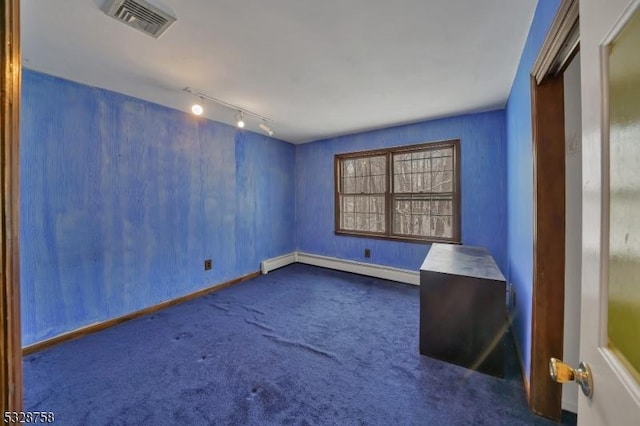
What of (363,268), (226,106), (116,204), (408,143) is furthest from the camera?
(363,268)

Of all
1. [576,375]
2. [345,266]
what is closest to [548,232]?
[576,375]

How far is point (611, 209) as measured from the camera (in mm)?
484

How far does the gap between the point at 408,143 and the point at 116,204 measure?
11.9 ft

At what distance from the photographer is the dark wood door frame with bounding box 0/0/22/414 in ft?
1.80

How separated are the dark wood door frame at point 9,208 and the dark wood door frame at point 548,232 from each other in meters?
2.06

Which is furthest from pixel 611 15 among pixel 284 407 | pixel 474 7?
pixel 284 407

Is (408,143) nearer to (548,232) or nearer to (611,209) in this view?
(548,232)

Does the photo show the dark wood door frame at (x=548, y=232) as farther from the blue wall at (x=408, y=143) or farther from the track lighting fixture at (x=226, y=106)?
the track lighting fixture at (x=226, y=106)

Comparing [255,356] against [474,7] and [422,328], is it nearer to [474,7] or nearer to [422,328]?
[422,328]

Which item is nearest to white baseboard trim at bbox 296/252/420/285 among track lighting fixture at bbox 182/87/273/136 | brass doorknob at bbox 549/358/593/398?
track lighting fixture at bbox 182/87/273/136

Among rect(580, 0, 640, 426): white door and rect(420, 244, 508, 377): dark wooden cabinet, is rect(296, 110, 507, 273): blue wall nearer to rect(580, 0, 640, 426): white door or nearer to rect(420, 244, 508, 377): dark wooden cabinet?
rect(420, 244, 508, 377): dark wooden cabinet

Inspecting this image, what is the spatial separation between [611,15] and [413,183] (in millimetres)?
3254

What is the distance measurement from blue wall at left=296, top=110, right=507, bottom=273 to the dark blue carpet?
A: 1243mm

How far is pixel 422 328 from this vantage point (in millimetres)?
1994
